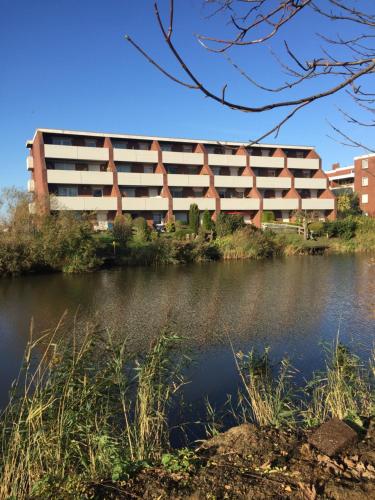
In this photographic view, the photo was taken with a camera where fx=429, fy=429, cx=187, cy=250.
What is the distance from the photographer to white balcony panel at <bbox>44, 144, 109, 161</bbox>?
40.0m

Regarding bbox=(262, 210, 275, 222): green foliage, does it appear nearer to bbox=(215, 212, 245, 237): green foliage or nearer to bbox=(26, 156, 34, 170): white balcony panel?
bbox=(215, 212, 245, 237): green foliage

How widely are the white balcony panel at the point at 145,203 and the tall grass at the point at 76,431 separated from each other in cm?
3671

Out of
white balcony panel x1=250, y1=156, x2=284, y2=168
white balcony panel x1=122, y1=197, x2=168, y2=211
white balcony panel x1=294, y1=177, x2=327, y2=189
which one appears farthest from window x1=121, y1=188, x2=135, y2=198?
white balcony panel x1=294, y1=177, x2=327, y2=189

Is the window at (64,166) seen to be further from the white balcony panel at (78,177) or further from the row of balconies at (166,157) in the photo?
the white balcony panel at (78,177)

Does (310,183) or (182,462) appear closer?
(182,462)

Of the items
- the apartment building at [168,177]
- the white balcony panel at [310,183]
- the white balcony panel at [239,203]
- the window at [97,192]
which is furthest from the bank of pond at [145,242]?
the window at [97,192]

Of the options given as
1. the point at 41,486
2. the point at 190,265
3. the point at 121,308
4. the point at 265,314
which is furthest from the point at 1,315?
the point at 190,265

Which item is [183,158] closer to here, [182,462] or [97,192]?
[97,192]

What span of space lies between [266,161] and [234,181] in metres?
5.11

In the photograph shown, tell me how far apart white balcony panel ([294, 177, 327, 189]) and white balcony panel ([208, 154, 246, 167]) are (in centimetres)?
683

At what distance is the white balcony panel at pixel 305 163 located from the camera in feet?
166

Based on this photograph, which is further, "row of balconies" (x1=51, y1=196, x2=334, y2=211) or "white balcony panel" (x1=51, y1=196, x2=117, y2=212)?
"row of balconies" (x1=51, y1=196, x2=334, y2=211)

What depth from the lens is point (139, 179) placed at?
43219 millimetres

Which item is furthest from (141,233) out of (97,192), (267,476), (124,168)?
(267,476)
